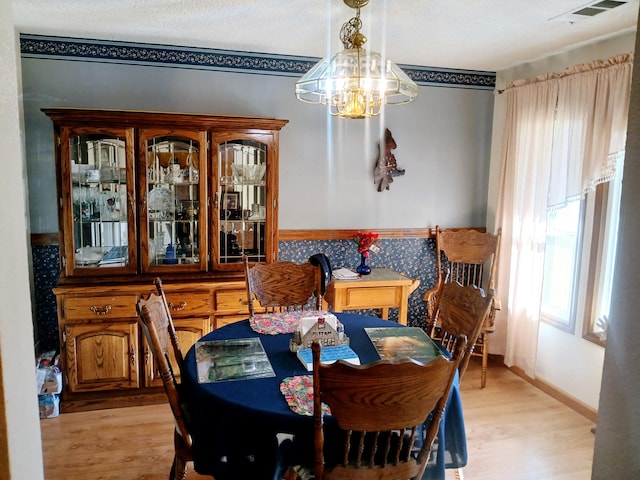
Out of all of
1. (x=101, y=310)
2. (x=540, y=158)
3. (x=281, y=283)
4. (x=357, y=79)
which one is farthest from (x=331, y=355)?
(x=540, y=158)

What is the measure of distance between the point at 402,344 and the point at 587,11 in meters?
2.00

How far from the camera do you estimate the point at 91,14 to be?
278 cm

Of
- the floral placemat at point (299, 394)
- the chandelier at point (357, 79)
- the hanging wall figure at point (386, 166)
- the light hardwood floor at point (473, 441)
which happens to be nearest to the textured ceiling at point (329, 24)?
the chandelier at point (357, 79)

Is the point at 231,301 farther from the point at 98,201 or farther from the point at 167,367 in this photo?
the point at 167,367

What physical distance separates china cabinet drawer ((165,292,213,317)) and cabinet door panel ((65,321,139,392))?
0.27 m

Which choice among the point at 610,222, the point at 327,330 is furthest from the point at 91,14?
the point at 610,222

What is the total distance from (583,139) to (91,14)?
3078mm

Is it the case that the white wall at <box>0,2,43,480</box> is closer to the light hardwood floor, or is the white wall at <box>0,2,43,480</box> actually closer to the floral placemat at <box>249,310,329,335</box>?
the floral placemat at <box>249,310,329,335</box>

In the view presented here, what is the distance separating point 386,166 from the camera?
4027 mm

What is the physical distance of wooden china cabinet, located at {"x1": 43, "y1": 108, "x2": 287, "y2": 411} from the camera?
10.3ft

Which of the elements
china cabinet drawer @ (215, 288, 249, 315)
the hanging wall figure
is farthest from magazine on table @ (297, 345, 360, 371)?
the hanging wall figure

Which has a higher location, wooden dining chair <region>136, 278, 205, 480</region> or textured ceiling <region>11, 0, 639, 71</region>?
textured ceiling <region>11, 0, 639, 71</region>

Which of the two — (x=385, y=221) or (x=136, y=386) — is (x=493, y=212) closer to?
(x=385, y=221)

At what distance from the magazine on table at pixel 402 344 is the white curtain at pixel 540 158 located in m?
1.60
